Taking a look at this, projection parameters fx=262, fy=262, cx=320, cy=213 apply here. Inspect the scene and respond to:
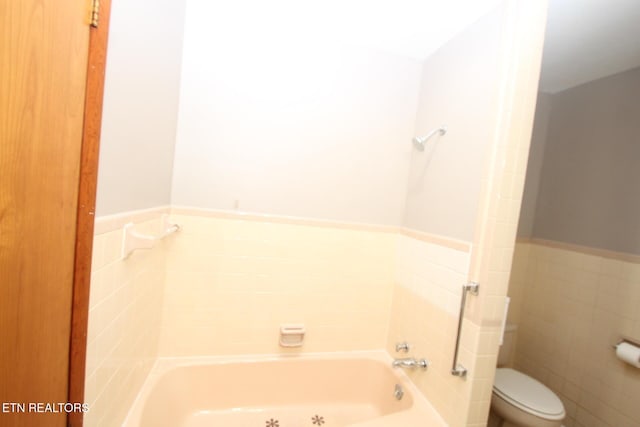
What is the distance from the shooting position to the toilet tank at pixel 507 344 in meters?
2.05

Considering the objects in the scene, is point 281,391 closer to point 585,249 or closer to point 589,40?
point 585,249

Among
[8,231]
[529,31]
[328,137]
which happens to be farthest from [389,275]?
[8,231]

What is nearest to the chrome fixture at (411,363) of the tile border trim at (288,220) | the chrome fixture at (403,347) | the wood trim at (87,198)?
the chrome fixture at (403,347)

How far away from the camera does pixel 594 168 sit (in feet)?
6.00

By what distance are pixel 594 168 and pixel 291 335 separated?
2371 mm

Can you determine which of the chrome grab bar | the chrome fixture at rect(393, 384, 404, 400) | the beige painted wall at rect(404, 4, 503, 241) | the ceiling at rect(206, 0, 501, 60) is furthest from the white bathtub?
the ceiling at rect(206, 0, 501, 60)

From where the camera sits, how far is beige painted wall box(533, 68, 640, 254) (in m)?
1.65

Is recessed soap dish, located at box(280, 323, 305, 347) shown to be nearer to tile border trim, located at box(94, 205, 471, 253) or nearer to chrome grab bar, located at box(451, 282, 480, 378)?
tile border trim, located at box(94, 205, 471, 253)

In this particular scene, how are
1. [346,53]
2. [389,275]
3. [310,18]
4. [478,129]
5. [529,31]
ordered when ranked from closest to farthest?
[529,31]
[478,129]
[310,18]
[346,53]
[389,275]

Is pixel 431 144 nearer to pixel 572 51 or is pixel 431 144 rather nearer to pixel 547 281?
pixel 572 51

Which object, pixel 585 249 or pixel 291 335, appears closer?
pixel 291 335

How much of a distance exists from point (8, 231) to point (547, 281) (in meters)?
2.87

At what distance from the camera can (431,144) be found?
1555 millimetres

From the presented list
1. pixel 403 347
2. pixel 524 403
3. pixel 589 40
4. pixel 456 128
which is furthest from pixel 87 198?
pixel 589 40
